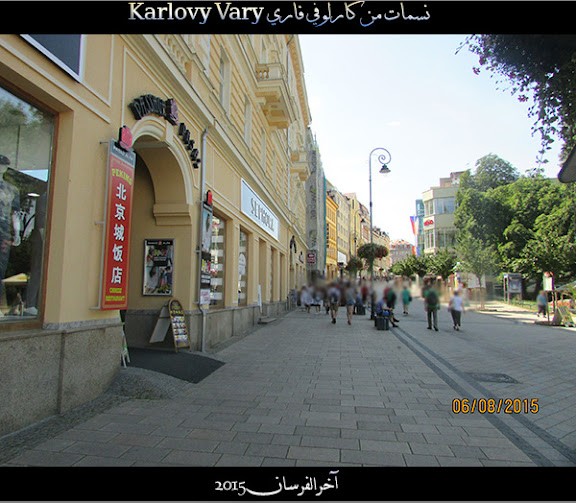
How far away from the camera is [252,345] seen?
411 inches

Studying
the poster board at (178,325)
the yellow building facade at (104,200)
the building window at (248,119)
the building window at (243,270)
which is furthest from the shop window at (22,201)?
the building window at (248,119)

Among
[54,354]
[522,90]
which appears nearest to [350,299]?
[522,90]

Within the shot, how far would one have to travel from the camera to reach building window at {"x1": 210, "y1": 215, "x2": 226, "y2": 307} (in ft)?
35.9

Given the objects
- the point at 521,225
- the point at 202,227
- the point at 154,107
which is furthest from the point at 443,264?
the point at 202,227

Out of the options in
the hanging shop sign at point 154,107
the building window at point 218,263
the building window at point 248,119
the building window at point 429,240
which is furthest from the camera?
the building window at point 248,119

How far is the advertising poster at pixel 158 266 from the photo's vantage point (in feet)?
28.2

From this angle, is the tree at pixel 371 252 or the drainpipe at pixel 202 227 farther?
the drainpipe at pixel 202 227

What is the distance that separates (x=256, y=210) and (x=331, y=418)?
20.1 ft

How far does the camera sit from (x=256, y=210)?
957 centimetres

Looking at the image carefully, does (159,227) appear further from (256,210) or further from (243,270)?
(243,270)

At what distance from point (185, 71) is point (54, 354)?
21.9 feet

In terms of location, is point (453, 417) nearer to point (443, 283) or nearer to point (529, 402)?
point (529, 402)
